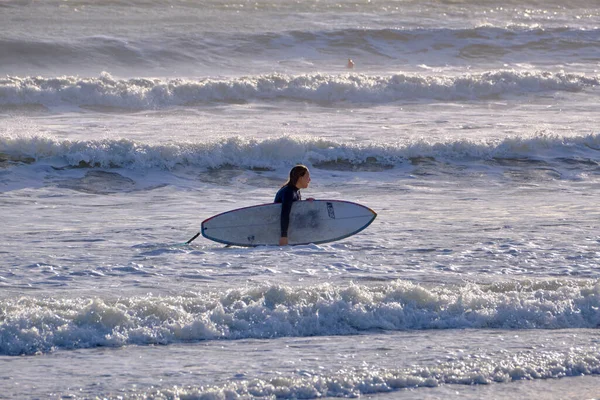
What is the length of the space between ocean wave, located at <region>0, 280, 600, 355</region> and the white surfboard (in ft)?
6.82

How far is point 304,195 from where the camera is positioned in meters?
12.7

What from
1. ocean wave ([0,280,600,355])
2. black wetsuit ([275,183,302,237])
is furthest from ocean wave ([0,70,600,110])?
ocean wave ([0,280,600,355])

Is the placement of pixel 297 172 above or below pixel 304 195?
above

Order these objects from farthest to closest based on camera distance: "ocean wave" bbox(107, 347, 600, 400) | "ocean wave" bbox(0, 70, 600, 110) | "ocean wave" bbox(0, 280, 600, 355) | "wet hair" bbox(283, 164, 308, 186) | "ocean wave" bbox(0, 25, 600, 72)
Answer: "ocean wave" bbox(0, 25, 600, 72)
"ocean wave" bbox(0, 70, 600, 110)
"wet hair" bbox(283, 164, 308, 186)
"ocean wave" bbox(0, 280, 600, 355)
"ocean wave" bbox(107, 347, 600, 400)

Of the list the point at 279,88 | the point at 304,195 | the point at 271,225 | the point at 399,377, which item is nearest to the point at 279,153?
the point at 304,195

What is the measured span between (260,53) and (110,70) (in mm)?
5262

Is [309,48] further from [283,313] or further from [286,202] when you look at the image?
[283,313]

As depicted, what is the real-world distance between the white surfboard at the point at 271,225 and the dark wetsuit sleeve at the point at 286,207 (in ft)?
0.71

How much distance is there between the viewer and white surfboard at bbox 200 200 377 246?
946cm

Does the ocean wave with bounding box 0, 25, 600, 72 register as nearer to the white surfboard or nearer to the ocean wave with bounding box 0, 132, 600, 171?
the ocean wave with bounding box 0, 132, 600, 171

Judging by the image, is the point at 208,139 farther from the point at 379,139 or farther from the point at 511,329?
the point at 511,329

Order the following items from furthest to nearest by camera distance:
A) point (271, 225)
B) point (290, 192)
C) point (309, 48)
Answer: point (309, 48)
point (271, 225)
point (290, 192)

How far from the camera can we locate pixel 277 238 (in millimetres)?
9508

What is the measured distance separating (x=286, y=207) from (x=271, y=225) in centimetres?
43
